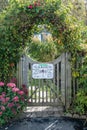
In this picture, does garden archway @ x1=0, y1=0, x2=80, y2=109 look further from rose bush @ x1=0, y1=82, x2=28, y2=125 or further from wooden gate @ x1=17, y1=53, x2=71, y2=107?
rose bush @ x1=0, y1=82, x2=28, y2=125

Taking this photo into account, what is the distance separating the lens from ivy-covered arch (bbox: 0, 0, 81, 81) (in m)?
5.13

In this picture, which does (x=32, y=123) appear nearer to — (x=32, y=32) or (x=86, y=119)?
(x=86, y=119)

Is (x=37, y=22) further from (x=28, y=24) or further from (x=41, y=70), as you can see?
(x=41, y=70)

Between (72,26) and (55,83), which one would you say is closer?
(72,26)

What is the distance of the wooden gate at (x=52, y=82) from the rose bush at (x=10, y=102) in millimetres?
560

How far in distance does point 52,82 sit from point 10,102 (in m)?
1.36

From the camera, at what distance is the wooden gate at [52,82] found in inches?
222

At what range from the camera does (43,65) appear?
5668 mm

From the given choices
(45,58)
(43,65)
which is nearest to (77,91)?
(43,65)

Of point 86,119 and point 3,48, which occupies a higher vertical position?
point 3,48

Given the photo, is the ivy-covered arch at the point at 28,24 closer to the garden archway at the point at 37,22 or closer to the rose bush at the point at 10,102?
the garden archway at the point at 37,22

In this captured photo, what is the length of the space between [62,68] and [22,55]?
104 cm

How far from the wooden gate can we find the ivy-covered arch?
1.04 ft

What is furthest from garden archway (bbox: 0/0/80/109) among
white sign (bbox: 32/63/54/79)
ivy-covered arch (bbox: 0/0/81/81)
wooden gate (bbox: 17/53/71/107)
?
white sign (bbox: 32/63/54/79)
